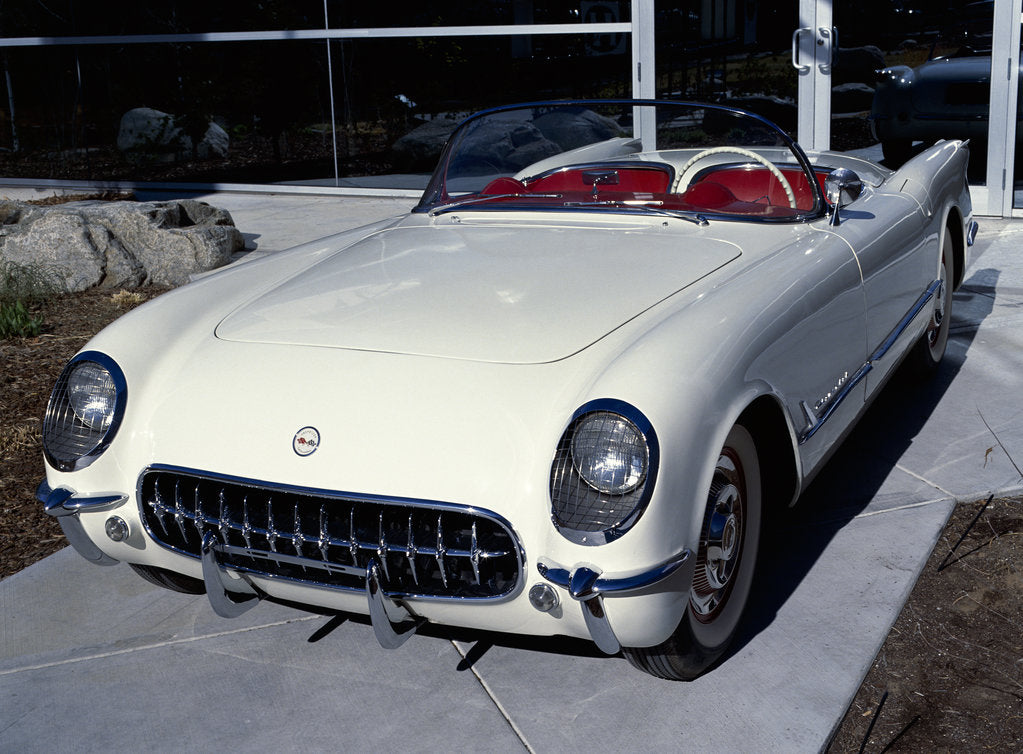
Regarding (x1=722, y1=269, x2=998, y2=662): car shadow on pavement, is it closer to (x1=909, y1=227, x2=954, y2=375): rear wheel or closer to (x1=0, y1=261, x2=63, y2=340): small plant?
(x1=909, y1=227, x2=954, y2=375): rear wheel

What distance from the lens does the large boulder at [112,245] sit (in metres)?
6.86

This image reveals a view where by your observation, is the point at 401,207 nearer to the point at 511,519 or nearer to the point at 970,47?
the point at 970,47

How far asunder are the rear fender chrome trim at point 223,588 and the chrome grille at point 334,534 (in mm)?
24

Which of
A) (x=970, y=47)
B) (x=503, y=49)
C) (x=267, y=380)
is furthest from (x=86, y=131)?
(x=267, y=380)

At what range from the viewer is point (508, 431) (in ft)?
7.84

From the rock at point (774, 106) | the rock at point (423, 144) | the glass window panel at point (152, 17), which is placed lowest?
the rock at point (423, 144)

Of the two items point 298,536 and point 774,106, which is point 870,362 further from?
point 774,106

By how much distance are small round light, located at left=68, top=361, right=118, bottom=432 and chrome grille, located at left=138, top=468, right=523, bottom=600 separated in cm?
26

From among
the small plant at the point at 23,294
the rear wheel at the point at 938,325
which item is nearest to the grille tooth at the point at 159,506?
the rear wheel at the point at 938,325

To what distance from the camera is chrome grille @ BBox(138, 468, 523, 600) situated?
233 centimetres

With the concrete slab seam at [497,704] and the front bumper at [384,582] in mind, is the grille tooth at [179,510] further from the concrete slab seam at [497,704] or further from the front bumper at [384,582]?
the concrete slab seam at [497,704]

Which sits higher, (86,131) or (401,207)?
(86,131)

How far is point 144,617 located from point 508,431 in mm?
1382

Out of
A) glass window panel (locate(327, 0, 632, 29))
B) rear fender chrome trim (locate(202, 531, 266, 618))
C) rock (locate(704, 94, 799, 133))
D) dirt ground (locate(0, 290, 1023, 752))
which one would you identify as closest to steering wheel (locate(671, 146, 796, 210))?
dirt ground (locate(0, 290, 1023, 752))
